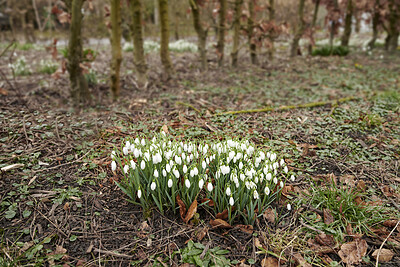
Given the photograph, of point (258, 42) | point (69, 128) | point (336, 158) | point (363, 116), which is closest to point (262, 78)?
point (258, 42)

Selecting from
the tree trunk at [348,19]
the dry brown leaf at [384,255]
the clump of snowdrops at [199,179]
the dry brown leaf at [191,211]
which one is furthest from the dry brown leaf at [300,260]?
the tree trunk at [348,19]

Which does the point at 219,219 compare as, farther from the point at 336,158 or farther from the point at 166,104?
the point at 166,104

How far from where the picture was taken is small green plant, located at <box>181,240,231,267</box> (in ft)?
5.90

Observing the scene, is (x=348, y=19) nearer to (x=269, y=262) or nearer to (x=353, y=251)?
(x=353, y=251)

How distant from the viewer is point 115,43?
4.48 meters

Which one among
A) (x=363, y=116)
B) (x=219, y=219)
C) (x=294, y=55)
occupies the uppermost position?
(x=294, y=55)

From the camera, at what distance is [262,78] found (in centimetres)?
646

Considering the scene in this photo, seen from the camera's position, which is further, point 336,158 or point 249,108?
point 249,108

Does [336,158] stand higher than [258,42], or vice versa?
[258,42]

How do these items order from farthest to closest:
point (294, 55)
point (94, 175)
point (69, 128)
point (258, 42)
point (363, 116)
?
point (294, 55), point (258, 42), point (363, 116), point (69, 128), point (94, 175)

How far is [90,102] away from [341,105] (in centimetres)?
423

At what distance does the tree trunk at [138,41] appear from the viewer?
16.2ft

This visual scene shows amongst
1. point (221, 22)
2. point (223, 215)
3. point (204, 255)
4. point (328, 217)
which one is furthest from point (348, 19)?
point (204, 255)

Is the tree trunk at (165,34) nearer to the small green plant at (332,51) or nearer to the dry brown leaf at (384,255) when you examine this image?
the dry brown leaf at (384,255)
